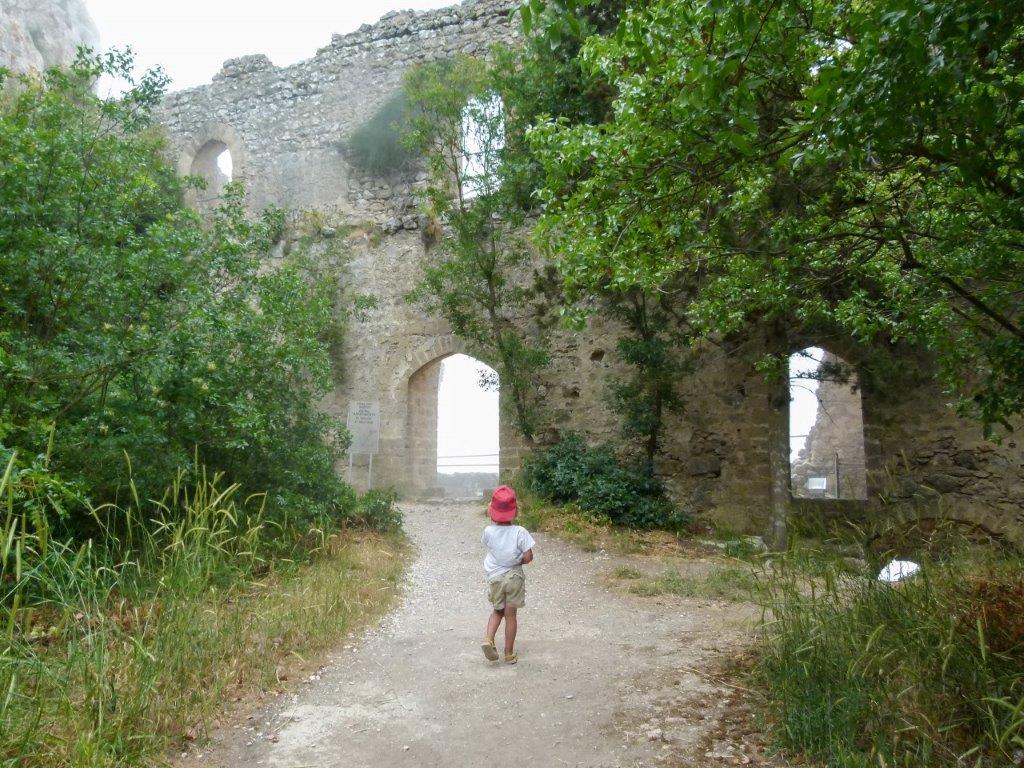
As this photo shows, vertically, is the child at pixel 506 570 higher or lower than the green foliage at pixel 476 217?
lower

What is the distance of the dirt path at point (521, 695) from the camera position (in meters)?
3.40

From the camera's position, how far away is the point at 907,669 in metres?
3.03

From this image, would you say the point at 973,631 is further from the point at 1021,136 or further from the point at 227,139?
the point at 227,139

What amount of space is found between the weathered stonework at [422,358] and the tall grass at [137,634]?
588cm

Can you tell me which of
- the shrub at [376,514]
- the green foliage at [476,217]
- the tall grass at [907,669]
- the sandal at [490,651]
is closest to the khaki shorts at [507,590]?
the sandal at [490,651]

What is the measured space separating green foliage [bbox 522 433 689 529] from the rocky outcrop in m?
12.0

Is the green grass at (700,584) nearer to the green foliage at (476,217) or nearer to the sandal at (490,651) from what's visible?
the sandal at (490,651)

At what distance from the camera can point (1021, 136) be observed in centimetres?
305

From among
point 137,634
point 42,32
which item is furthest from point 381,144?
point 137,634

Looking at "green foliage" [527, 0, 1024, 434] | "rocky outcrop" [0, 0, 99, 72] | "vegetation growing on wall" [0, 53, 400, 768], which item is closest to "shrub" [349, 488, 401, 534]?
"vegetation growing on wall" [0, 53, 400, 768]

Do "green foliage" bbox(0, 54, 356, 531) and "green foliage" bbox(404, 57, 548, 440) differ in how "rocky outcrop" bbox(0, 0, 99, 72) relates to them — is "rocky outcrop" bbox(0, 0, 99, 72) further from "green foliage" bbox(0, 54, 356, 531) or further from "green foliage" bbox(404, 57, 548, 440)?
"green foliage" bbox(0, 54, 356, 531)

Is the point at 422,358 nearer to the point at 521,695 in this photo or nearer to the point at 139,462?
the point at 139,462

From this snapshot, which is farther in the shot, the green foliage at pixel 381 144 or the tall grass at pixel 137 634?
the green foliage at pixel 381 144

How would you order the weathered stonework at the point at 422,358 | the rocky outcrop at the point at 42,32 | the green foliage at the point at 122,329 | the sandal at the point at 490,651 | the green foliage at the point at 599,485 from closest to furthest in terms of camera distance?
the sandal at the point at 490,651
the green foliage at the point at 122,329
the green foliage at the point at 599,485
the weathered stonework at the point at 422,358
the rocky outcrop at the point at 42,32
